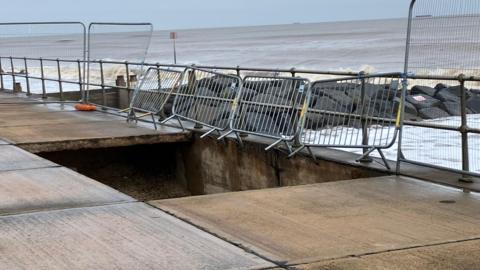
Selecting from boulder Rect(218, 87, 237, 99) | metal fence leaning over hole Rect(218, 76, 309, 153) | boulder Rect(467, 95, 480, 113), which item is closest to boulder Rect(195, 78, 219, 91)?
boulder Rect(218, 87, 237, 99)

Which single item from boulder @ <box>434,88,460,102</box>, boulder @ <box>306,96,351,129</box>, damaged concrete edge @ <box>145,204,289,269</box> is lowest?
boulder @ <box>434,88,460,102</box>

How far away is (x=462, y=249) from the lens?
16.3 feet

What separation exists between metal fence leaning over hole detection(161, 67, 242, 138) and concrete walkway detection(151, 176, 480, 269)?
3.48 m

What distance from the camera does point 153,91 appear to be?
1243cm

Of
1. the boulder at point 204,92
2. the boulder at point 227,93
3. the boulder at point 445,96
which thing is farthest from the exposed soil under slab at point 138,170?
the boulder at point 445,96

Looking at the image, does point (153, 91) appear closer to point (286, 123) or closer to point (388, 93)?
point (286, 123)

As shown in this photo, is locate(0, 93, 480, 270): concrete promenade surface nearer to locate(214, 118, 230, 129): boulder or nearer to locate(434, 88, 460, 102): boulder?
locate(214, 118, 230, 129): boulder

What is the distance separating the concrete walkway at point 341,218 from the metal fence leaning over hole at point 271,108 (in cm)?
215

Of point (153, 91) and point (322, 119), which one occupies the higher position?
point (153, 91)

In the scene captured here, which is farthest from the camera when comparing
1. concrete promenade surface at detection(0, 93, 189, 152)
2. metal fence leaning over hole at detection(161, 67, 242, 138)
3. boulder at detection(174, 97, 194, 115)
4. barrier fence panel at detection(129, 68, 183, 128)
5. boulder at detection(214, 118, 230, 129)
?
barrier fence panel at detection(129, 68, 183, 128)

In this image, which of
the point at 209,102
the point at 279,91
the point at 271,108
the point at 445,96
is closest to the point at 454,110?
the point at 279,91

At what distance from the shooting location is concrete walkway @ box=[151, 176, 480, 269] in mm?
4973

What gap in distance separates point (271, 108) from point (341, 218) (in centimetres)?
A: 451

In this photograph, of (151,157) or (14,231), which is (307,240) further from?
(151,157)
